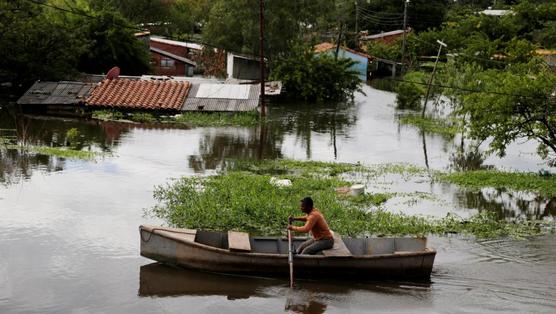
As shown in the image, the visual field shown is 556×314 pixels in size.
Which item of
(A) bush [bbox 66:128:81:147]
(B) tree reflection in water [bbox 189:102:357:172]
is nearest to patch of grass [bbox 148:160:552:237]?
(B) tree reflection in water [bbox 189:102:357:172]

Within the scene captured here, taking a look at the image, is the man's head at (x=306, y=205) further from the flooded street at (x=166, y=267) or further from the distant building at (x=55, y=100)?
the distant building at (x=55, y=100)

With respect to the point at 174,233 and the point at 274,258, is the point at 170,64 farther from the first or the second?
the point at 274,258

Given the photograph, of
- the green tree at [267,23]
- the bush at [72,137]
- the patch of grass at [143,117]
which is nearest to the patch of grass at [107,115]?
the patch of grass at [143,117]

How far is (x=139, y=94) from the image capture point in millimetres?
37938

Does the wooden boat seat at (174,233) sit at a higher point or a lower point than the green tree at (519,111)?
lower

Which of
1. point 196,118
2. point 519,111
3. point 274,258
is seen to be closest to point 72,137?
point 196,118

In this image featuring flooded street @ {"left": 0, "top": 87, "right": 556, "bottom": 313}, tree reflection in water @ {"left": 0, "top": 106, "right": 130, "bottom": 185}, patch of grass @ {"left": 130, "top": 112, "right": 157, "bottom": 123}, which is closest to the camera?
flooded street @ {"left": 0, "top": 87, "right": 556, "bottom": 313}

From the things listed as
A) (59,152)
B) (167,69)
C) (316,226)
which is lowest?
(316,226)

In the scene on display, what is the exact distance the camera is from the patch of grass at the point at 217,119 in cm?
3545

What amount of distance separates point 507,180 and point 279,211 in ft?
30.3

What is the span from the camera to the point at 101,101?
37.4 metres

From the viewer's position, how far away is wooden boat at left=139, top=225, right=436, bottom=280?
14.6 m

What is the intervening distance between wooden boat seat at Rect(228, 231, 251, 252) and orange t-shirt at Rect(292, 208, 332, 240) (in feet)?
3.49

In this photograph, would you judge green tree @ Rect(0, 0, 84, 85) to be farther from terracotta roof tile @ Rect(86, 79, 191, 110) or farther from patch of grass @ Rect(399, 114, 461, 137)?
patch of grass @ Rect(399, 114, 461, 137)
